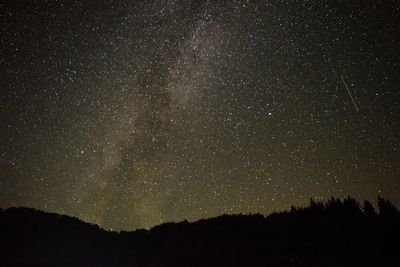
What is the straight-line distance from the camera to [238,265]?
60.9 metres

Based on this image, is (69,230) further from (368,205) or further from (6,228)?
(368,205)

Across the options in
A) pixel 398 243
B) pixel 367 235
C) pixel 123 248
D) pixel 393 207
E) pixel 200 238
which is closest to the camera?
pixel 398 243

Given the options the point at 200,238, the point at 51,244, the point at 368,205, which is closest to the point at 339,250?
the point at 368,205

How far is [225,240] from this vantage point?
67.2m

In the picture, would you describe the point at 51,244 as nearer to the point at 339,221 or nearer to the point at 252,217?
the point at 252,217

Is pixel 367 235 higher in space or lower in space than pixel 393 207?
lower

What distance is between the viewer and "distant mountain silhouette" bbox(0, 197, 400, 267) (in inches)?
2189

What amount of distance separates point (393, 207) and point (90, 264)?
183ft

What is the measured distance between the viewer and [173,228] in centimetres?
7531

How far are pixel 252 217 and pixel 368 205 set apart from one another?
70.4 feet

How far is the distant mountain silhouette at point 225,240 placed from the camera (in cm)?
5559

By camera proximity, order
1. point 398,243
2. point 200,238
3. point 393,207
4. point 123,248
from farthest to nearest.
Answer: point 123,248 < point 200,238 < point 393,207 < point 398,243

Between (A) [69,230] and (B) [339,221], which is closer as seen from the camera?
(B) [339,221]

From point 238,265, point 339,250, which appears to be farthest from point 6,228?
point 339,250
